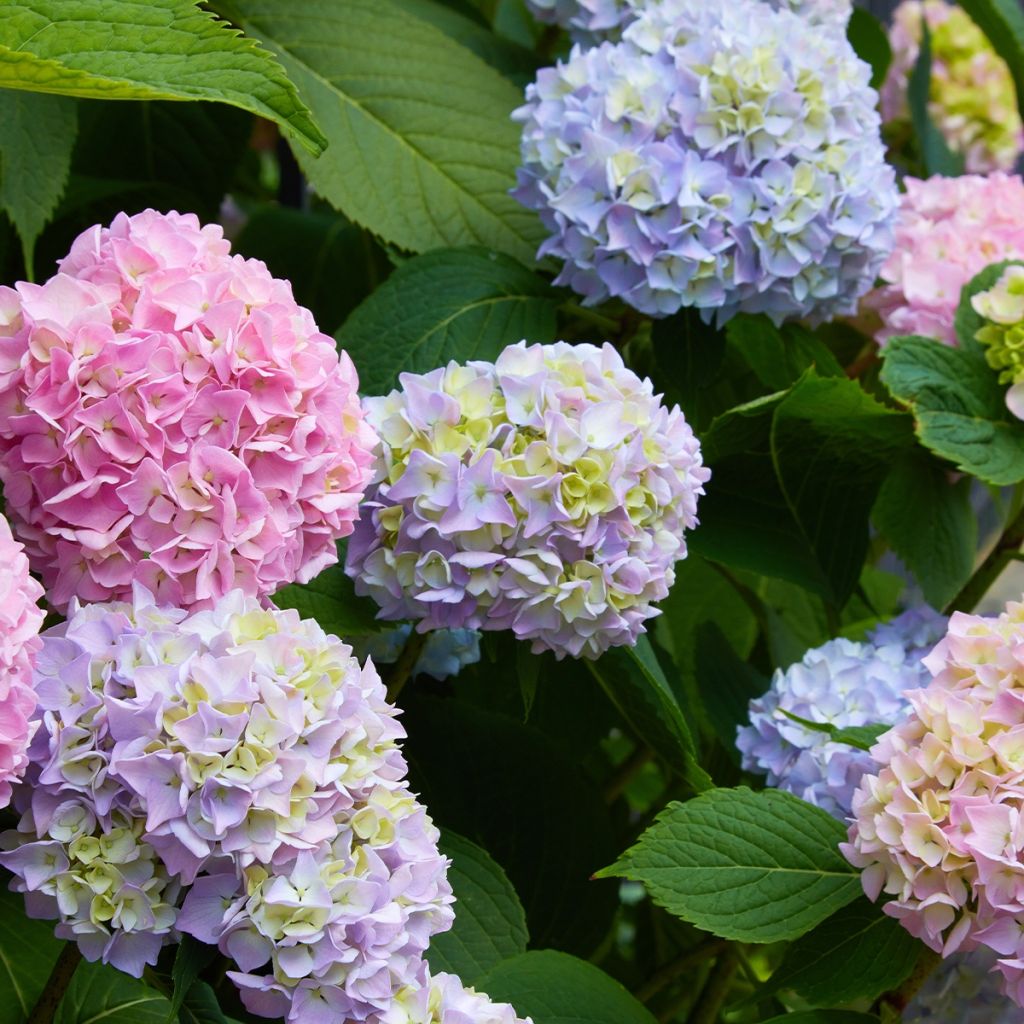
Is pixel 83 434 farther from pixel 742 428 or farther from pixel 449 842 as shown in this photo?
pixel 742 428

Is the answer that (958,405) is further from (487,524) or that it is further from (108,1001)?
(108,1001)

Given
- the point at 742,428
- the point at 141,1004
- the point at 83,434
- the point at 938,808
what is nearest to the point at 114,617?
the point at 83,434

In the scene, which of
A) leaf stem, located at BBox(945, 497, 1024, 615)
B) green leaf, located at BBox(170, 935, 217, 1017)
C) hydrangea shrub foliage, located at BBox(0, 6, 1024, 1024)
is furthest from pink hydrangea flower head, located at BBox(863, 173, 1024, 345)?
green leaf, located at BBox(170, 935, 217, 1017)

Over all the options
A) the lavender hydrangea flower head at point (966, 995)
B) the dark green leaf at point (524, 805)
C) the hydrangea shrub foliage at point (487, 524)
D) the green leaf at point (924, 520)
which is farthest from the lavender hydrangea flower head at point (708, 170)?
the lavender hydrangea flower head at point (966, 995)

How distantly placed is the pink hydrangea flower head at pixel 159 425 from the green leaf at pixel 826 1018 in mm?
300

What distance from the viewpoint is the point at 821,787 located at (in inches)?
28.2

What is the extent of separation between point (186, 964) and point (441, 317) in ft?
1.39

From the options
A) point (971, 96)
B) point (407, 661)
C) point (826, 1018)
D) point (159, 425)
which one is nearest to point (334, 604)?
point (407, 661)

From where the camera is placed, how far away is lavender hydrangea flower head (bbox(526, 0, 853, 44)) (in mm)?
914

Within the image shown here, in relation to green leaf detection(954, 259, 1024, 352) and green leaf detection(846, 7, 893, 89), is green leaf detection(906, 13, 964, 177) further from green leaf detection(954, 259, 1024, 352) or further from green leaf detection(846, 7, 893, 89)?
green leaf detection(954, 259, 1024, 352)

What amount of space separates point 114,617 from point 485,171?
0.49 meters

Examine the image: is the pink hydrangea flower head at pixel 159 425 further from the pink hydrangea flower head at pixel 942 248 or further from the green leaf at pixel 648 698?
the pink hydrangea flower head at pixel 942 248

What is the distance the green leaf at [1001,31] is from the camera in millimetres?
1119

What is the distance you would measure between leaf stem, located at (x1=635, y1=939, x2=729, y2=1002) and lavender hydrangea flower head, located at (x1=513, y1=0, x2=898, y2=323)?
33 centimetres
